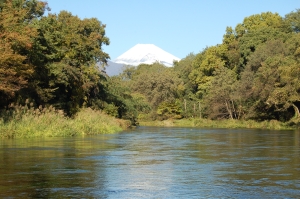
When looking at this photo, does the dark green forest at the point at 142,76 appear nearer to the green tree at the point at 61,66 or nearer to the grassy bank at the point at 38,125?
the green tree at the point at 61,66

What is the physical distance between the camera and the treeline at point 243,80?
55781mm

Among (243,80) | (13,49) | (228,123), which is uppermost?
(243,80)

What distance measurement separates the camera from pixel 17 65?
31750mm

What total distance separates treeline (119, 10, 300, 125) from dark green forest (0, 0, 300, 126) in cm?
11

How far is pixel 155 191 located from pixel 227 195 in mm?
1503

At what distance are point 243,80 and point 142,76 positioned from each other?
3658 centimetres

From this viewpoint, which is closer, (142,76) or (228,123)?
(228,123)

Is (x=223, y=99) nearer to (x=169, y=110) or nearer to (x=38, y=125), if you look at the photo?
(x=169, y=110)

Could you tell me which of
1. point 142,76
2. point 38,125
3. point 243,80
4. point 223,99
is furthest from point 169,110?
point 38,125

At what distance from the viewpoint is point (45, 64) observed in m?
37.8

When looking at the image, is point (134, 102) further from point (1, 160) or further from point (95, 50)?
point (1, 160)

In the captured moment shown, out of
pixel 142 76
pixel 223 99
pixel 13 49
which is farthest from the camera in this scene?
pixel 142 76

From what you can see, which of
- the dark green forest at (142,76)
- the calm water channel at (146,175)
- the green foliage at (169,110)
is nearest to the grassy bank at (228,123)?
the dark green forest at (142,76)

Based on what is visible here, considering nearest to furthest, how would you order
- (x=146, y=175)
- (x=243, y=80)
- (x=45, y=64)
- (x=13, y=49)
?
(x=146, y=175) < (x=13, y=49) < (x=45, y=64) < (x=243, y=80)
